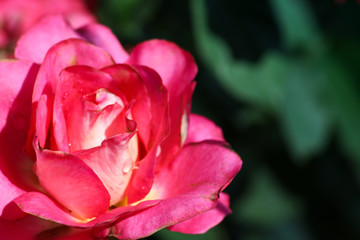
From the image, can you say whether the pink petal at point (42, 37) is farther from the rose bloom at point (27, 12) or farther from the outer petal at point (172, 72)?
the rose bloom at point (27, 12)

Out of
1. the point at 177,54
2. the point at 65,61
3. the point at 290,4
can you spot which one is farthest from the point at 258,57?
the point at 65,61


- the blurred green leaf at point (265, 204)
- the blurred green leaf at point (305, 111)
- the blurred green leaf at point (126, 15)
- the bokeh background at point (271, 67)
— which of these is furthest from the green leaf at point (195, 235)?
the blurred green leaf at point (126, 15)

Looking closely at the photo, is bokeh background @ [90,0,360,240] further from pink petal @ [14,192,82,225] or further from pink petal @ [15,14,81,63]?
pink petal @ [14,192,82,225]

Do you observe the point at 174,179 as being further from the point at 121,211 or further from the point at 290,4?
the point at 290,4

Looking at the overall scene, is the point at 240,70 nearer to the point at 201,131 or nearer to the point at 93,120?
the point at 201,131

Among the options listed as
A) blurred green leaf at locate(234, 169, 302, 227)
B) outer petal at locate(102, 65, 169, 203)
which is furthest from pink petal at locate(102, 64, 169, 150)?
blurred green leaf at locate(234, 169, 302, 227)
